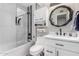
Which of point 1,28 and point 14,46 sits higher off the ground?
point 1,28

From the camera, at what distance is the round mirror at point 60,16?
1.79 metres

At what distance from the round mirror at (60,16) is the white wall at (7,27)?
3.35 feet

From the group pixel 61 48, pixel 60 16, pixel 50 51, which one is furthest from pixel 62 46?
pixel 60 16

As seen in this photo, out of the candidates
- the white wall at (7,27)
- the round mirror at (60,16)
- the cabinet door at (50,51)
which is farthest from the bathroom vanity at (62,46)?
the white wall at (7,27)

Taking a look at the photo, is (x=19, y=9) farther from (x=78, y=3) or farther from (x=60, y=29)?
(x=78, y=3)

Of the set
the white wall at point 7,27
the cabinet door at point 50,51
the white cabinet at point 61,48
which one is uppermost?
the white wall at point 7,27

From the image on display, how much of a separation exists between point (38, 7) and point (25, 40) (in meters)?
1.06

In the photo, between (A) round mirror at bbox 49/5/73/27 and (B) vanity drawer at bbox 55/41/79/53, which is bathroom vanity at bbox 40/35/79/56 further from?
(A) round mirror at bbox 49/5/73/27

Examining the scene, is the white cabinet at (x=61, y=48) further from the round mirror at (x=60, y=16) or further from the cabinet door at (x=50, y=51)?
the round mirror at (x=60, y=16)

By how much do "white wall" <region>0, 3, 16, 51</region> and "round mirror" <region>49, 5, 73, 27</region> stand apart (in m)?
1.02

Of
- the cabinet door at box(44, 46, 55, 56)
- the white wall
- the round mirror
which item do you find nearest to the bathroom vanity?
the cabinet door at box(44, 46, 55, 56)

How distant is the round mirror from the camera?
179 centimetres

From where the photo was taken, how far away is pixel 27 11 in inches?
89.5

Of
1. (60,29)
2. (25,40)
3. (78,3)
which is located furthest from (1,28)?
(78,3)
